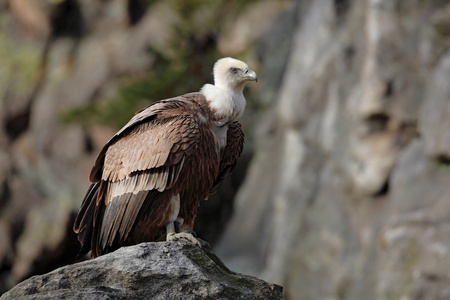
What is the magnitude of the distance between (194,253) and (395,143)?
7504 mm

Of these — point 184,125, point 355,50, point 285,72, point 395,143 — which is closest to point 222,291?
point 184,125

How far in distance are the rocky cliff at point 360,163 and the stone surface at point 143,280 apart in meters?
5.67

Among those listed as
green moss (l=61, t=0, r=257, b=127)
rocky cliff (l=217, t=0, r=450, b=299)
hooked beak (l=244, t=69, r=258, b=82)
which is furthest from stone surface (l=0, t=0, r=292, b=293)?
hooked beak (l=244, t=69, r=258, b=82)

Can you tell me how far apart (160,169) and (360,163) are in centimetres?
693

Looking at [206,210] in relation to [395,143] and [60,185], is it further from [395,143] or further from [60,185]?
[395,143]

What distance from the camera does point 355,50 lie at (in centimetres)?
1228

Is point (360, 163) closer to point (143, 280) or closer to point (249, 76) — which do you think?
point (249, 76)

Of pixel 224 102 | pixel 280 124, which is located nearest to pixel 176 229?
pixel 224 102

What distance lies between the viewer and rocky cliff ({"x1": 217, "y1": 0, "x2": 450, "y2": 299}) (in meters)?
10.0

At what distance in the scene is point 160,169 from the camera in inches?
205

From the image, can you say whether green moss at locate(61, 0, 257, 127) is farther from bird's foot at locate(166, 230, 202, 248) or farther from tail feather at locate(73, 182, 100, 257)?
bird's foot at locate(166, 230, 202, 248)

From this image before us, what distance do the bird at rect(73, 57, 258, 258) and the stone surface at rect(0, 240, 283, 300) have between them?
0.75 m

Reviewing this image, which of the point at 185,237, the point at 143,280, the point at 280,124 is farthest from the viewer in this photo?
the point at 280,124

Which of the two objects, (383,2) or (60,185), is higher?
(383,2)
